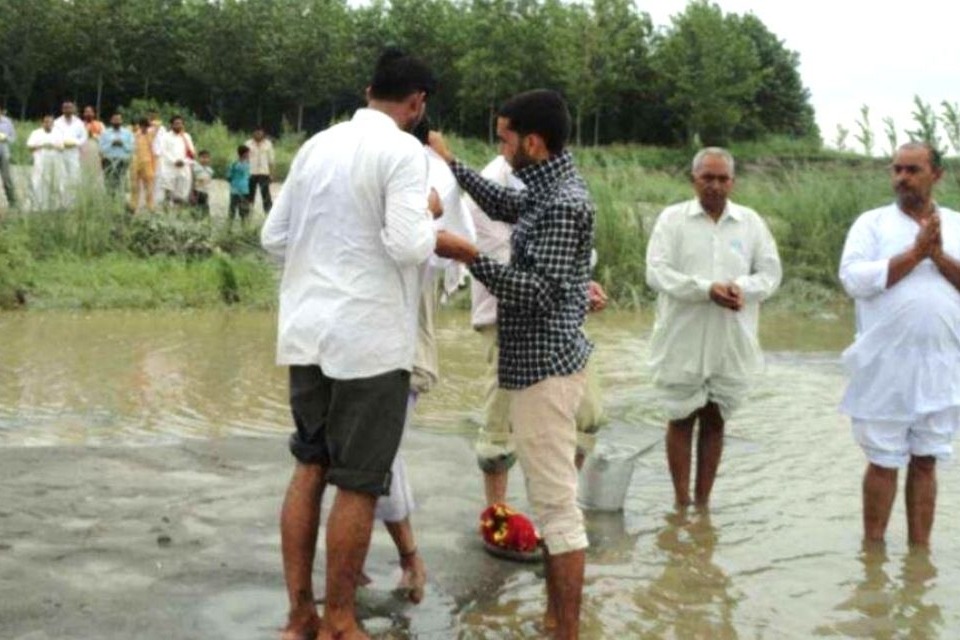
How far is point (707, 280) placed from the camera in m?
6.77

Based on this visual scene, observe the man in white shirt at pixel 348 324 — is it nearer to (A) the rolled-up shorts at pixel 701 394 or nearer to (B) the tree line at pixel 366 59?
(A) the rolled-up shorts at pixel 701 394

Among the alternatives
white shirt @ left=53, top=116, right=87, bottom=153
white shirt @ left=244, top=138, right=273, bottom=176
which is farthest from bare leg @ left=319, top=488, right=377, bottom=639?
white shirt @ left=244, top=138, right=273, bottom=176

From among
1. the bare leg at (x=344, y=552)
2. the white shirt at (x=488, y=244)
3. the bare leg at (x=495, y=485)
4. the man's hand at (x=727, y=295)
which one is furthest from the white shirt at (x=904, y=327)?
the bare leg at (x=344, y=552)

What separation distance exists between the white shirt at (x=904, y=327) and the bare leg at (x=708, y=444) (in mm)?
907

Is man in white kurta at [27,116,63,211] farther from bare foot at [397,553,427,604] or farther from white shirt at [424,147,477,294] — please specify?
bare foot at [397,553,427,604]

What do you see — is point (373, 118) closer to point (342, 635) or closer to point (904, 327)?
point (342, 635)

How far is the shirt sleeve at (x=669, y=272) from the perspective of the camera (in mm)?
6711

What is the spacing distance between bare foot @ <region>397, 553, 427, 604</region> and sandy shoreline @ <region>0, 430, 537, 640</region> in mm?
57

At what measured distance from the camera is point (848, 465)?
27.5 feet

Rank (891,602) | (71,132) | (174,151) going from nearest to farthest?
(891,602), (71,132), (174,151)

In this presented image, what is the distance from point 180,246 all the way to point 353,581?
48.2 feet

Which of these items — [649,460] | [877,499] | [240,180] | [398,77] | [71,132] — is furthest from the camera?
[240,180]

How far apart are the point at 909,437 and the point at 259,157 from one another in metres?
18.9

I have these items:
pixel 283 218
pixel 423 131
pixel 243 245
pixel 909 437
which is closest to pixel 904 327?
pixel 909 437
